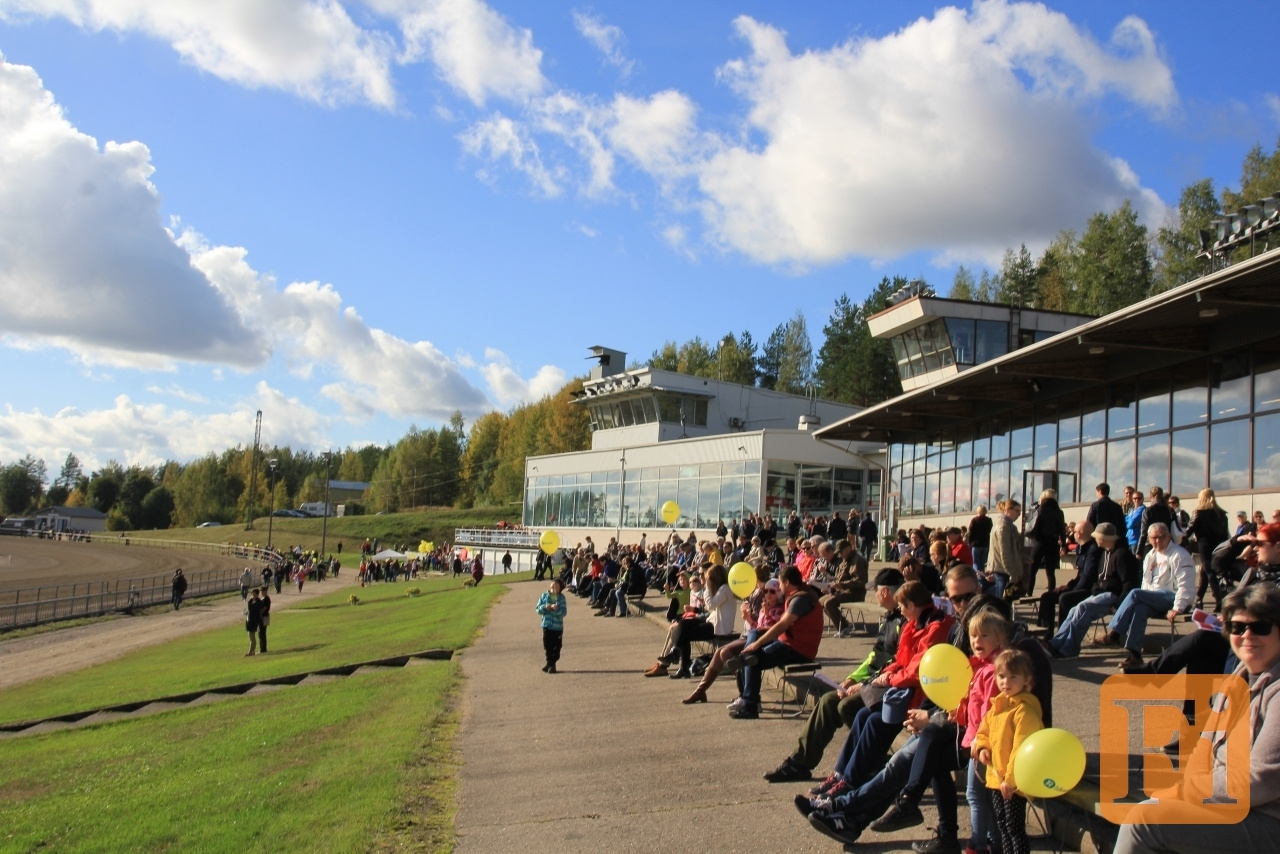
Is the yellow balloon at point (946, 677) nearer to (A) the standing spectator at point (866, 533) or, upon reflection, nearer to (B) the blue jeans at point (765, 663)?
(B) the blue jeans at point (765, 663)

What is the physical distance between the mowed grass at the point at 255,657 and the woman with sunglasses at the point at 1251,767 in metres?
15.9

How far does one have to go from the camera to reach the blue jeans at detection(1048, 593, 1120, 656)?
10531mm

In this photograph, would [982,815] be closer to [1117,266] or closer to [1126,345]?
[1126,345]

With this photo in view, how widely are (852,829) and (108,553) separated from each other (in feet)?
332

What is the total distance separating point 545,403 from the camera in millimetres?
111750

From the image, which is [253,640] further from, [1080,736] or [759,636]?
[1080,736]

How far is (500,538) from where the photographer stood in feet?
194

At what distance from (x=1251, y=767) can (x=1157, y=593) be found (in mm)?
6029

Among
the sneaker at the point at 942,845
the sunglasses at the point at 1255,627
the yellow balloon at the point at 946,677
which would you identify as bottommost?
the sneaker at the point at 942,845

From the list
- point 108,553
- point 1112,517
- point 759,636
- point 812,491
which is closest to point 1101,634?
point 1112,517

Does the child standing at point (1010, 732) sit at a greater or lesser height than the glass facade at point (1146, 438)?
lesser

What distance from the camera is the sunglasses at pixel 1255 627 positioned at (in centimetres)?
455

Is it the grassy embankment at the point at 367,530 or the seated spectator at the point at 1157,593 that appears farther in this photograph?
the grassy embankment at the point at 367,530
